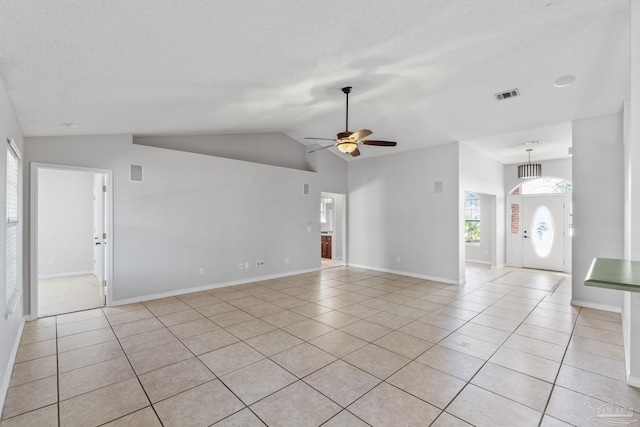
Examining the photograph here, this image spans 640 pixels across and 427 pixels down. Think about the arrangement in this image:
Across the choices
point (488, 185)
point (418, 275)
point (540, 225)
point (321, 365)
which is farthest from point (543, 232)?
point (321, 365)

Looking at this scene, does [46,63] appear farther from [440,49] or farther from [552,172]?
[552,172]

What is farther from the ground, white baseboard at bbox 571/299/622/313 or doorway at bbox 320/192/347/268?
doorway at bbox 320/192/347/268

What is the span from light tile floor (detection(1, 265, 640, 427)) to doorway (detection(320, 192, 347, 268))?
3.76m

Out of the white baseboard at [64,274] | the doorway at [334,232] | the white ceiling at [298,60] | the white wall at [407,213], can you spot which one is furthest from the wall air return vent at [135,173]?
the white wall at [407,213]

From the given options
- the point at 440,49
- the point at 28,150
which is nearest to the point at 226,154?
the point at 28,150

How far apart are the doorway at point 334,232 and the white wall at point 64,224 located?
5664mm

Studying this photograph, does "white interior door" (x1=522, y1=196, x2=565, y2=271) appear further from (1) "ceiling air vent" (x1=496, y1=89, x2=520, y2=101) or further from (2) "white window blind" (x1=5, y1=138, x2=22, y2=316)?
(2) "white window blind" (x1=5, y1=138, x2=22, y2=316)

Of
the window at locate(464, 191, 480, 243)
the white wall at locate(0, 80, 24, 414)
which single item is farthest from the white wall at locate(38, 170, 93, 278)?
the window at locate(464, 191, 480, 243)

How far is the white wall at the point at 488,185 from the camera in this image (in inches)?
253

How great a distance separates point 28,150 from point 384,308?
551 centimetres

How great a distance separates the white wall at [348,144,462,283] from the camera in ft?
21.0

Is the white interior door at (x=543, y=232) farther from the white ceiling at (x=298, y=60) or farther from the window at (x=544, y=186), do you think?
the white ceiling at (x=298, y=60)

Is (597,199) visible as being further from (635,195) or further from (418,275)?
(418,275)

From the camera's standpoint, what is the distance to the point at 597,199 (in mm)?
4691
